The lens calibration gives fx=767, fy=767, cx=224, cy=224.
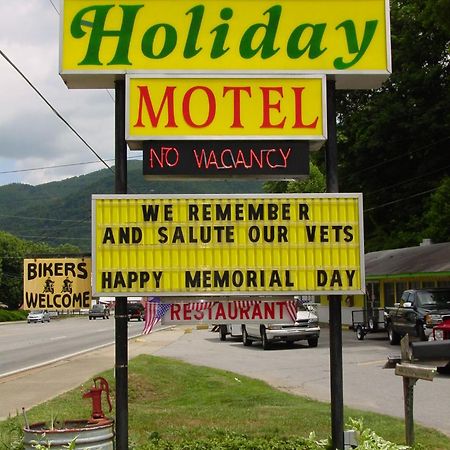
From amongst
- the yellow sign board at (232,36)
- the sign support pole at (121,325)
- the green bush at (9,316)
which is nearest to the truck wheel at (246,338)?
the sign support pole at (121,325)

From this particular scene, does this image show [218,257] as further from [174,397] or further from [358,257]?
[174,397]

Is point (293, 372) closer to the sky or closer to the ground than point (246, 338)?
closer to the ground

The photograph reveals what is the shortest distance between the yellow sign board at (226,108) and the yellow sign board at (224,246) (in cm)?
65

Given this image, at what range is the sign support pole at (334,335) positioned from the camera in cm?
746

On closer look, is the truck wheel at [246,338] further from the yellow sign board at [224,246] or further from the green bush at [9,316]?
the green bush at [9,316]

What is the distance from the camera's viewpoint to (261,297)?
762 centimetres

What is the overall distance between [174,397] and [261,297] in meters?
7.16

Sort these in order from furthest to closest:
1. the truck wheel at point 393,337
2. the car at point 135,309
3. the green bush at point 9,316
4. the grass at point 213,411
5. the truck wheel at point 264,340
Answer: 1. the green bush at point 9,316
2. the car at point 135,309
3. the truck wheel at point 264,340
4. the truck wheel at point 393,337
5. the grass at point 213,411

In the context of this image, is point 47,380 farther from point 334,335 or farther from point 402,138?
point 402,138

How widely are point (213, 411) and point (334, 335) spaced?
4761 mm

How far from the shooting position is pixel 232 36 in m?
7.77

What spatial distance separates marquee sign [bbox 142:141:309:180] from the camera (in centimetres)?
755

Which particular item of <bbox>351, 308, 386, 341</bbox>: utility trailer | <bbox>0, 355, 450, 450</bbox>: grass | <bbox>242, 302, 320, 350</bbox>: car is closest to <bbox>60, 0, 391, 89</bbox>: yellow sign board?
<bbox>0, 355, 450, 450</bbox>: grass

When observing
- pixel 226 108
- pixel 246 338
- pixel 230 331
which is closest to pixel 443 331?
pixel 226 108
